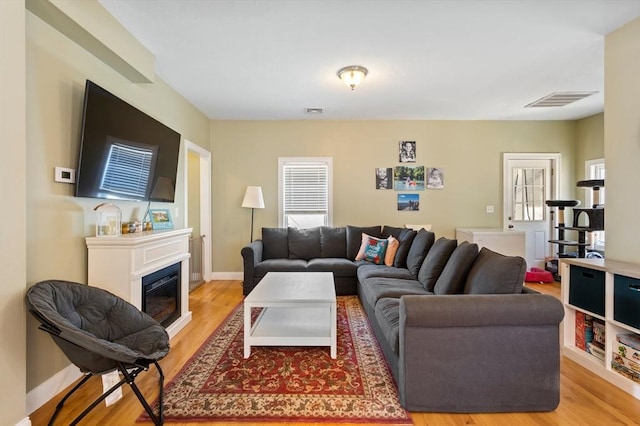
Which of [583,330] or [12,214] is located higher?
[12,214]

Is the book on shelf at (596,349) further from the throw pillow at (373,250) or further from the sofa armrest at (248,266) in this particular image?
the sofa armrest at (248,266)

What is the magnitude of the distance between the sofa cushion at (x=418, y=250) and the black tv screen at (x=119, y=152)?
2.86m

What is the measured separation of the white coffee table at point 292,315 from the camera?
2270mm

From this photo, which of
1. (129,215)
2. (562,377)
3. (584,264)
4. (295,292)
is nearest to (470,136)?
(584,264)

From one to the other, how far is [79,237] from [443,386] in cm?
263

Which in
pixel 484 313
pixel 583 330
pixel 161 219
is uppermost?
pixel 161 219

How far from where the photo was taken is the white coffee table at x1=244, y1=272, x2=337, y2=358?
2270 mm

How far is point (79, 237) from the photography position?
2129mm

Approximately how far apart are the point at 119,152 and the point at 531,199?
19.0ft

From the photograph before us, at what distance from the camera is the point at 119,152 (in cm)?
238

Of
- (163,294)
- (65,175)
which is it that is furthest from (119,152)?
(163,294)

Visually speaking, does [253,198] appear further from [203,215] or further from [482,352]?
[482,352]

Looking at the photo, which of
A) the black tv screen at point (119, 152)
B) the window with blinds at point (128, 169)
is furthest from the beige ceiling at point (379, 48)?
the window with blinds at point (128, 169)

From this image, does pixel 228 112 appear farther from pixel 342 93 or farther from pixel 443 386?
pixel 443 386
